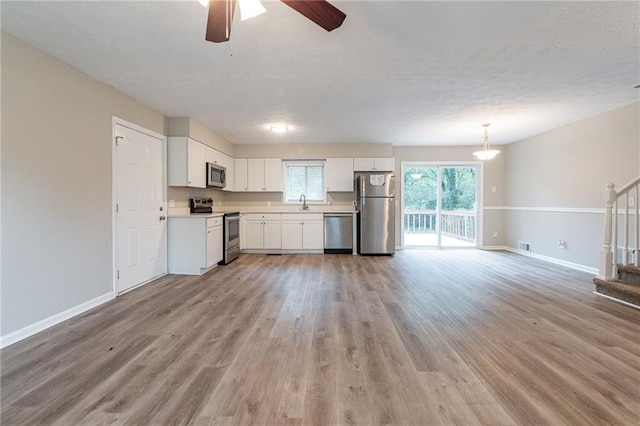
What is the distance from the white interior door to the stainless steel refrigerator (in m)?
3.60

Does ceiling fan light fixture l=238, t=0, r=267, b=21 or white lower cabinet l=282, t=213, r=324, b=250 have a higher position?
ceiling fan light fixture l=238, t=0, r=267, b=21

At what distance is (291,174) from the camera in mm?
6156

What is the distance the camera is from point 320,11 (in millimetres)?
1538

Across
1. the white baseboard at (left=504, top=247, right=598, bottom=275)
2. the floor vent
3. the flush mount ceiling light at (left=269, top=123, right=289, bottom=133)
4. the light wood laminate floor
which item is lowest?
the light wood laminate floor

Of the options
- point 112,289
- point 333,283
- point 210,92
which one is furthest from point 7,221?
point 333,283

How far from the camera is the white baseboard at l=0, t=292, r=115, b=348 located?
79.4 inches

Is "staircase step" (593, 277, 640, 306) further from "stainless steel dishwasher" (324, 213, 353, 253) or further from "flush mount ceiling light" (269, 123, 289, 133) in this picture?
"flush mount ceiling light" (269, 123, 289, 133)

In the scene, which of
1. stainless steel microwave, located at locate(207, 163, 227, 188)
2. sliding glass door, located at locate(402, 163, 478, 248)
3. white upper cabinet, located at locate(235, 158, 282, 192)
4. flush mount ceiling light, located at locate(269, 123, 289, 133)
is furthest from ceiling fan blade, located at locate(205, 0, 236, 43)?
sliding glass door, located at locate(402, 163, 478, 248)

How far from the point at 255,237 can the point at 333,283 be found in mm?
2697

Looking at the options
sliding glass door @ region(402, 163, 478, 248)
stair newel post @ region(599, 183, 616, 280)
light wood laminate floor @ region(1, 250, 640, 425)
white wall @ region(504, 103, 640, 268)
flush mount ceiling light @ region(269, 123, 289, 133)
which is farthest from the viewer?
sliding glass door @ region(402, 163, 478, 248)

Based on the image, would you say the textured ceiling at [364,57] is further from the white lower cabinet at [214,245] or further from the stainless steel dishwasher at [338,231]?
the stainless steel dishwasher at [338,231]

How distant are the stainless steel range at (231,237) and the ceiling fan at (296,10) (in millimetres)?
3487

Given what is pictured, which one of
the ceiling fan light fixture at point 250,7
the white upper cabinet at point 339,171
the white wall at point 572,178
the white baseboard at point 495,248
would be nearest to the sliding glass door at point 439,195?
the white baseboard at point 495,248

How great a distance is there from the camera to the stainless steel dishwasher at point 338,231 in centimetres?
566
